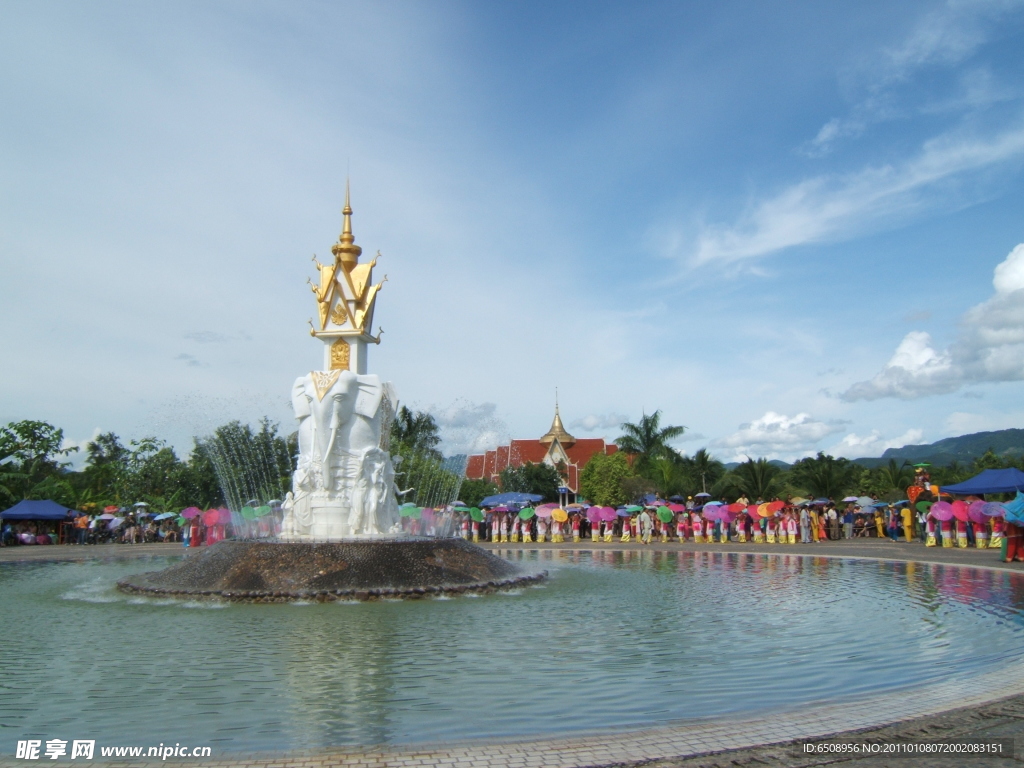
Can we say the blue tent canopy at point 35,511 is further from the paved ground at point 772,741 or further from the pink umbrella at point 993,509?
the pink umbrella at point 993,509

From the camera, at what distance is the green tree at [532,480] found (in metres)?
55.4

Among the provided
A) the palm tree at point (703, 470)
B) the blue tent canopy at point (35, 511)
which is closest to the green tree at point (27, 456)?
the blue tent canopy at point (35, 511)

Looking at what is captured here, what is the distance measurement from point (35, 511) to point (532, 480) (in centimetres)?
3035

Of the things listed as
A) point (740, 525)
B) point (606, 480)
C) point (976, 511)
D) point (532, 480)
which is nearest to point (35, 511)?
point (740, 525)

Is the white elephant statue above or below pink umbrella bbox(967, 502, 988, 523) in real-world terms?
above

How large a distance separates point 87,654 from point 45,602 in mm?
5769

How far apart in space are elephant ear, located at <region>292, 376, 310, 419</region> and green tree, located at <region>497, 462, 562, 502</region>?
115 ft

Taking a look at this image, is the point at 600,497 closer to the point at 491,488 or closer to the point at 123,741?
the point at 491,488

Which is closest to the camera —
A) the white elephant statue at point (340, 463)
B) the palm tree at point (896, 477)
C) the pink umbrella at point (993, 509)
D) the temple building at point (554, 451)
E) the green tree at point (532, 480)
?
the white elephant statue at point (340, 463)

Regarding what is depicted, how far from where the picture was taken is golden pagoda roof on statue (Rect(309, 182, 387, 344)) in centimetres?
2152

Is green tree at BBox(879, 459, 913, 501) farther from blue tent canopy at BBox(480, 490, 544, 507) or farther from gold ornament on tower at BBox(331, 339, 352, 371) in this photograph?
gold ornament on tower at BBox(331, 339, 352, 371)

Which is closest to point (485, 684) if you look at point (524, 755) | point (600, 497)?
point (524, 755)

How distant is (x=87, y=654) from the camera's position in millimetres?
9836

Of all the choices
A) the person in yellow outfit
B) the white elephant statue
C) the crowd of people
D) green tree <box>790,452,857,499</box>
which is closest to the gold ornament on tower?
the white elephant statue
